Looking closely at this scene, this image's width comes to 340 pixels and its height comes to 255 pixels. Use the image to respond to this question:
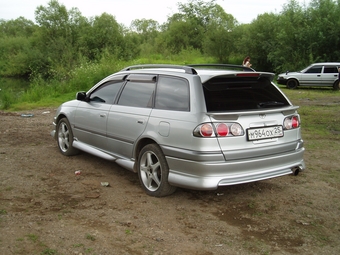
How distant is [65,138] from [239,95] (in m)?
3.68

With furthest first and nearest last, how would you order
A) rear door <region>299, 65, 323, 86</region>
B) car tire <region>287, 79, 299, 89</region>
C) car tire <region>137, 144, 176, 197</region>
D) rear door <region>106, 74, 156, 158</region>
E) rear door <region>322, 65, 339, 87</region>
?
car tire <region>287, 79, 299, 89</region> → rear door <region>299, 65, 323, 86</region> → rear door <region>322, 65, 339, 87</region> → rear door <region>106, 74, 156, 158</region> → car tire <region>137, 144, 176, 197</region>

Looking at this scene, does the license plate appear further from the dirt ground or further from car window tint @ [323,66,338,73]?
car window tint @ [323,66,338,73]

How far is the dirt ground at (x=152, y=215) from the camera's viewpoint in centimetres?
379

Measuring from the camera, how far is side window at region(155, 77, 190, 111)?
491 cm

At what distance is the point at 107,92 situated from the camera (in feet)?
21.0

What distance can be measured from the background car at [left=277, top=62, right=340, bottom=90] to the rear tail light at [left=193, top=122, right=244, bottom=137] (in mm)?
20946

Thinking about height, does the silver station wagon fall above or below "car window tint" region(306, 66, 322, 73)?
above

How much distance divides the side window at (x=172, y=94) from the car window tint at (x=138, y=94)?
0.52ft

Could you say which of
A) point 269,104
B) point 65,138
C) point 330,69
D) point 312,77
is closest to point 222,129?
point 269,104

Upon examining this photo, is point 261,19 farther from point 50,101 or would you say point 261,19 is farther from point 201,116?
point 201,116

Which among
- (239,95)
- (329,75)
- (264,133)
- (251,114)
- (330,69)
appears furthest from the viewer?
(330,69)

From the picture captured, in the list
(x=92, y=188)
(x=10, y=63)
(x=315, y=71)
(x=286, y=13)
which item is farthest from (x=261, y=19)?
(x=92, y=188)

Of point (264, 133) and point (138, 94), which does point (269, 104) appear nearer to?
point (264, 133)

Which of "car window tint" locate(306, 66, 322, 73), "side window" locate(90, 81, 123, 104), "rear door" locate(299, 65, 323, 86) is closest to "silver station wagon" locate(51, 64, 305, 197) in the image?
"side window" locate(90, 81, 123, 104)
